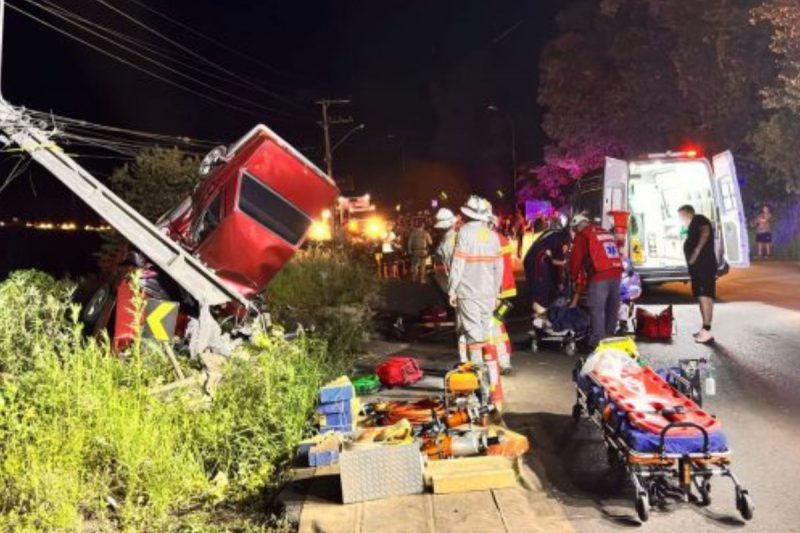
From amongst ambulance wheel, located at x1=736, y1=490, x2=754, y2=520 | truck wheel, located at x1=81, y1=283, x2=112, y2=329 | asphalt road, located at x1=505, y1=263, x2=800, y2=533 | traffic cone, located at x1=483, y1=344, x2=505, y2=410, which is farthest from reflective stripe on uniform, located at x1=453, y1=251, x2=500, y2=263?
truck wheel, located at x1=81, y1=283, x2=112, y2=329

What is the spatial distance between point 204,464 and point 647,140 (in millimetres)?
26608

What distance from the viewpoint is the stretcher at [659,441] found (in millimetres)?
4625

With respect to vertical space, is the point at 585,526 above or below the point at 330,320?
below

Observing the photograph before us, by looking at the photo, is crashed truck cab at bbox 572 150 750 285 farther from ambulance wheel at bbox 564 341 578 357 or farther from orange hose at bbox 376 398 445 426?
orange hose at bbox 376 398 445 426

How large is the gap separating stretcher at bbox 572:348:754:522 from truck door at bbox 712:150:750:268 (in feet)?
30.0

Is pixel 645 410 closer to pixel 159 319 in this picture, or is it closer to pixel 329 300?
pixel 159 319

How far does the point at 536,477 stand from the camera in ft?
18.1

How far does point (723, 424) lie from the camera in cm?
673

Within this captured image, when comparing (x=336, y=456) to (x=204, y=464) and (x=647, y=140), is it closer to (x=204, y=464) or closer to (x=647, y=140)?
(x=204, y=464)

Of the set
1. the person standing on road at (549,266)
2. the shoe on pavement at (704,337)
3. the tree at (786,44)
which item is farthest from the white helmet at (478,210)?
the tree at (786,44)

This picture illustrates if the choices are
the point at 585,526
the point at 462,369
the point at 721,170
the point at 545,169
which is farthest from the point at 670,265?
the point at 545,169

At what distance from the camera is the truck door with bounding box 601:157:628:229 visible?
14094 mm

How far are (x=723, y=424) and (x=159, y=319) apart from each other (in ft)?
17.8

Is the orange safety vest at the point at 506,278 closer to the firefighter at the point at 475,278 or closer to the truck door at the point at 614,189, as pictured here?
the firefighter at the point at 475,278
